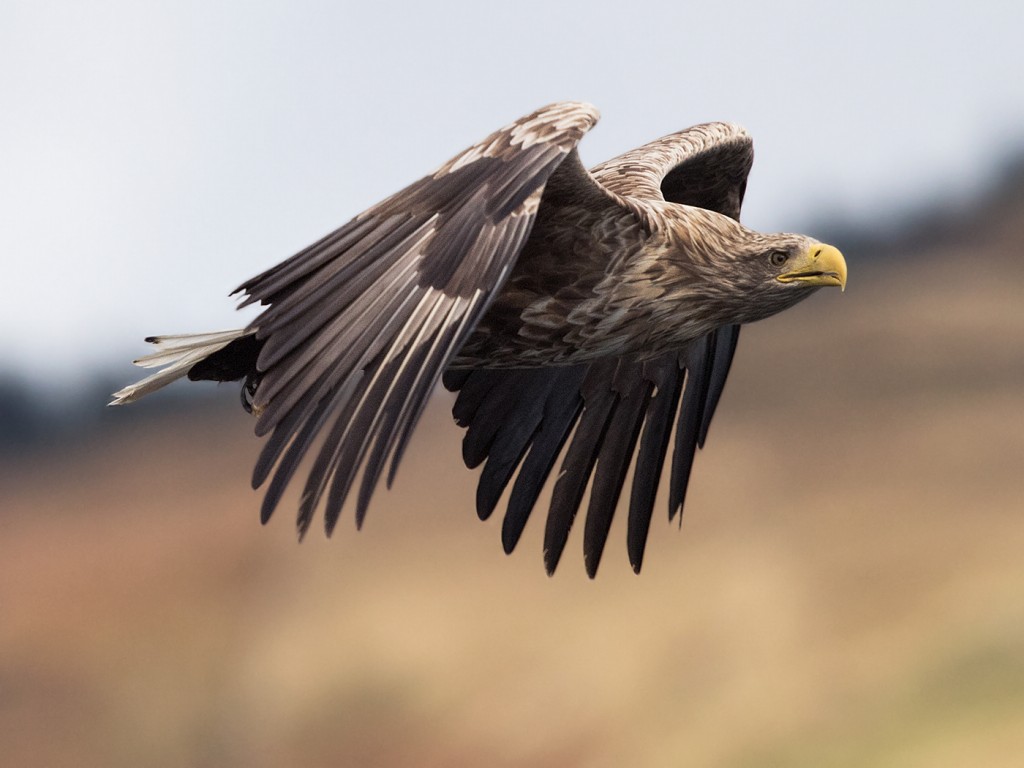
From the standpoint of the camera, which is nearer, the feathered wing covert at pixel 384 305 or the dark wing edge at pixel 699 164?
the feathered wing covert at pixel 384 305

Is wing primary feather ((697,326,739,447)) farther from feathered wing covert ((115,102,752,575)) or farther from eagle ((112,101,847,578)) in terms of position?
feathered wing covert ((115,102,752,575))

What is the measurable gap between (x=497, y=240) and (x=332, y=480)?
2.58 ft

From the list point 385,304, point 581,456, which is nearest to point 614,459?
point 581,456

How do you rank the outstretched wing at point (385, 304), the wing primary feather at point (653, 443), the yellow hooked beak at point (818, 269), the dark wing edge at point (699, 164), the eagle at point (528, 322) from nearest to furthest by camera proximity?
the outstretched wing at point (385, 304) → the eagle at point (528, 322) → the yellow hooked beak at point (818, 269) → the dark wing edge at point (699, 164) → the wing primary feather at point (653, 443)

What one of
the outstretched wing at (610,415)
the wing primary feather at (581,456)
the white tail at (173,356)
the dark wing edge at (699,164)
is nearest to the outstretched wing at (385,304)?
the white tail at (173,356)

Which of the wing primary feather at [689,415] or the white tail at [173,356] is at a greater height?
the white tail at [173,356]

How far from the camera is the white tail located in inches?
194

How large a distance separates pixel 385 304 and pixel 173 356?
1.07 meters

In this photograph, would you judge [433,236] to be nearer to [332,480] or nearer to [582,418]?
[332,480]

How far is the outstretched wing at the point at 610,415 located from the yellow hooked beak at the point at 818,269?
32.2 inches

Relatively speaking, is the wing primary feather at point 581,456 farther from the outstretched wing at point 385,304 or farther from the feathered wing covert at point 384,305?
the outstretched wing at point 385,304

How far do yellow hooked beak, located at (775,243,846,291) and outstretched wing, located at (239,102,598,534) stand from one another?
0.81m

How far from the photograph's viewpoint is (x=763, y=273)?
4867mm

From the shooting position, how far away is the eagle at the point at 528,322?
4031mm
